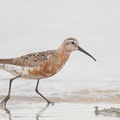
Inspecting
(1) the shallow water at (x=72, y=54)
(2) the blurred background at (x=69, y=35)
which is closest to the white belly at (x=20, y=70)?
(1) the shallow water at (x=72, y=54)

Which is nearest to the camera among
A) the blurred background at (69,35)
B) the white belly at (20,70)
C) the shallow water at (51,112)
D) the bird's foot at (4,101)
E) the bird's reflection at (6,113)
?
the shallow water at (51,112)

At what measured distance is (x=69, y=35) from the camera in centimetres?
1934

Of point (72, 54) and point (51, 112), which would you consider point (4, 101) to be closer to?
point (51, 112)

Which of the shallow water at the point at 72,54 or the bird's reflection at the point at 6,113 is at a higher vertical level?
the shallow water at the point at 72,54

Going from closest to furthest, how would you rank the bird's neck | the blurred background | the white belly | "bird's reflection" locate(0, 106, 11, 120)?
1. "bird's reflection" locate(0, 106, 11, 120)
2. the white belly
3. the bird's neck
4. the blurred background

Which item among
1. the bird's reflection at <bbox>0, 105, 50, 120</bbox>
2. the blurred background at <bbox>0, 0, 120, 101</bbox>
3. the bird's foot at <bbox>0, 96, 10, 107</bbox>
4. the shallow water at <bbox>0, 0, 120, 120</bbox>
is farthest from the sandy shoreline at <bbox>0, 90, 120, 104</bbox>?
the bird's reflection at <bbox>0, 105, 50, 120</bbox>

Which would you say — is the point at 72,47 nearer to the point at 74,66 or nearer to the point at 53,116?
the point at 53,116

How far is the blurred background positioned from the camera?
43.6 ft

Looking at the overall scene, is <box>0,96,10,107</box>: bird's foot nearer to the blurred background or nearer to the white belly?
the white belly

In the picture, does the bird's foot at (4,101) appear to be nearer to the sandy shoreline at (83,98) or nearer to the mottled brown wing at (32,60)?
the sandy shoreline at (83,98)

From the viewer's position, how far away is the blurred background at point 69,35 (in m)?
13.3

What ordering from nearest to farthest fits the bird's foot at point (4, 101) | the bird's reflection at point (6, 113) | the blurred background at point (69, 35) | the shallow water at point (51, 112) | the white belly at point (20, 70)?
1. the shallow water at point (51, 112)
2. the bird's reflection at point (6, 113)
3. the bird's foot at point (4, 101)
4. the white belly at point (20, 70)
5. the blurred background at point (69, 35)

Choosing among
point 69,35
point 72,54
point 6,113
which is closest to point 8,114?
point 6,113

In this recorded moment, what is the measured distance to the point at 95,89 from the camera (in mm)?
12609
